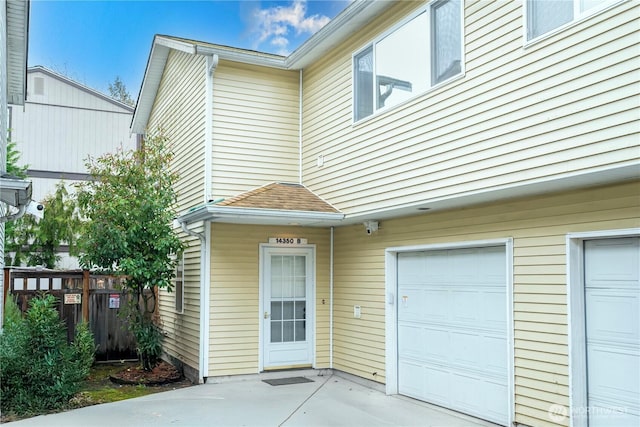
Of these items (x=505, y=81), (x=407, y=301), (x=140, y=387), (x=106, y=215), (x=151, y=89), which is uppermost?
(x=151, y=89)

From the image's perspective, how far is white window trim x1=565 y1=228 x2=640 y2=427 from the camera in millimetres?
5488

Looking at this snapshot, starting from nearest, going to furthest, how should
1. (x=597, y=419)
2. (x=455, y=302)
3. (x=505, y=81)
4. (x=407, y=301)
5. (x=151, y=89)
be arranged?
(x=597, y=419) → (x=505, y=81) → (x=455, y=302) → (x=407, y=301) → (x=151, y=89)

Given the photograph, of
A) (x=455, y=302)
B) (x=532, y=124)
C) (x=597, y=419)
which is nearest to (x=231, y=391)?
(x=455, y=302)

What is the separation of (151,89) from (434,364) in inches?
349

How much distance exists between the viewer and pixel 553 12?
5.52 m

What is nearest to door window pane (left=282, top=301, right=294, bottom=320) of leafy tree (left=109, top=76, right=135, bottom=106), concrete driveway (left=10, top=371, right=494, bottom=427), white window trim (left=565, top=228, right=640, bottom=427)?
concrete driveway (left=10, top=371, right=494, bottom=427)

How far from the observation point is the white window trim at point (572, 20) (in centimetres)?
493

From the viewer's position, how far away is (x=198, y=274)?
31.0 feet

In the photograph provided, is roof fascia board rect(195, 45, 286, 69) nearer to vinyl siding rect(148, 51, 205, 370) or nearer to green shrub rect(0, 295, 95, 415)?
vinyl siding rect(148, 51, 205, 370)

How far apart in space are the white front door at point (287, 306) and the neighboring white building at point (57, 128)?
10208mm

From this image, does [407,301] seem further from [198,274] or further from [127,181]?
[127,181]

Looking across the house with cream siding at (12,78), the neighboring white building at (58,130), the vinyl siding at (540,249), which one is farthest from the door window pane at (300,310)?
the neighboring white building at (58,130)

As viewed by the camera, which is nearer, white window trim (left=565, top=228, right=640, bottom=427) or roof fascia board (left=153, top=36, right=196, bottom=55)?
white window trim (left=565, top=228, right=640, bottom=427)

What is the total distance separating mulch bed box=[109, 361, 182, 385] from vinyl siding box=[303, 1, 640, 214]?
12.8ft
